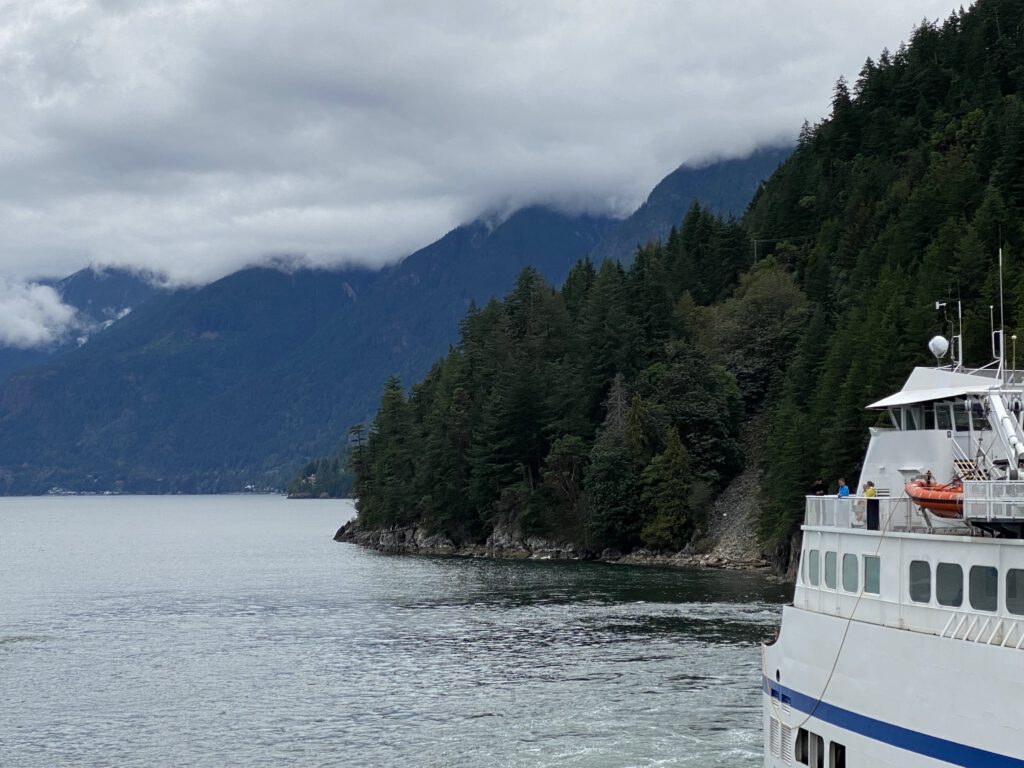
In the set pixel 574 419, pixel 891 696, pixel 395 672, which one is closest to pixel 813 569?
pixel 891 696

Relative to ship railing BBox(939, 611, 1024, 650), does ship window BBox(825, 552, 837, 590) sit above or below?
above

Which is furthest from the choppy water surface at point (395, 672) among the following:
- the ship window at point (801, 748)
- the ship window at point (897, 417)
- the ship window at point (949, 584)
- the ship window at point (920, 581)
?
the ship window at point (949, 584)

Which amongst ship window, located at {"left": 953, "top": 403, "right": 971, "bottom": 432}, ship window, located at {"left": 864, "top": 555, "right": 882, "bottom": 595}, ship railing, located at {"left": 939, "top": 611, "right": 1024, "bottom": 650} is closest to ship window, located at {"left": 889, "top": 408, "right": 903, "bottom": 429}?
ship window, located at {"left": 953, "top": 403, "right": 971, "bottom": 432}

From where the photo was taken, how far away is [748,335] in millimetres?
138875

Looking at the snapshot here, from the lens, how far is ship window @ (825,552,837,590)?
28.3 m

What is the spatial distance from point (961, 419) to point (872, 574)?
189 inches

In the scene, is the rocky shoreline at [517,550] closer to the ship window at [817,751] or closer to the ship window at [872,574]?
the ship window at [817,751]

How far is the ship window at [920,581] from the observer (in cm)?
2439

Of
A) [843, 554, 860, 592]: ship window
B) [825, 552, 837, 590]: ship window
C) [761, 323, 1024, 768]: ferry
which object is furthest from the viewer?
[825, 552, 837, 590]: ship window

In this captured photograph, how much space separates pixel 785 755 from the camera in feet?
97.2

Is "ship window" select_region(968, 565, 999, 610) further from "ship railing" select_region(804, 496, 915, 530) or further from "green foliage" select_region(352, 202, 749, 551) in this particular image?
"green foliage" select_region(352, 202, 749, 551)

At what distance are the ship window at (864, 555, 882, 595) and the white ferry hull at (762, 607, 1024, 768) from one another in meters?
0.86

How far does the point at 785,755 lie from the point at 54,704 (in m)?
34.5

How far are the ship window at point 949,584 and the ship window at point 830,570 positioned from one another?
169 inches
